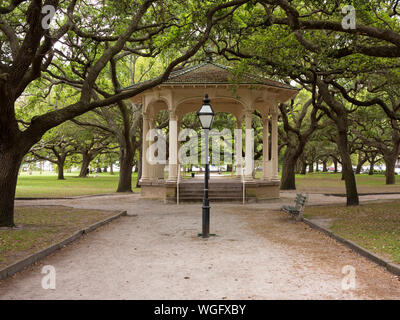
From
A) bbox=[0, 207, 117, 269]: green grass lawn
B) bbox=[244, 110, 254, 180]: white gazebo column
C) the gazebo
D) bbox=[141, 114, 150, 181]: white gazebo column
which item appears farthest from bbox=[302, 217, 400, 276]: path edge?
bbox=[141, 114, 150, 181]: white gazebo column

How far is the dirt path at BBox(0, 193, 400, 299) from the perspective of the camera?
5.16 meters

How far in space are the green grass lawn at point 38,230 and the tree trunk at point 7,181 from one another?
46 cm

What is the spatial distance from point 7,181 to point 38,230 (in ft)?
5.31

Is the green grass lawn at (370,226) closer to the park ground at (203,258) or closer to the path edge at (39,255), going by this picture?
the park ground at (203,258)

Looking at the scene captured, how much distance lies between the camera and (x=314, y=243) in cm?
877

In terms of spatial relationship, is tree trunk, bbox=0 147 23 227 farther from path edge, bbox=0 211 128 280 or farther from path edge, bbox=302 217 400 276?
path edge, bbox=302 217 400 276

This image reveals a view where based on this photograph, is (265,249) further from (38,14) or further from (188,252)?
(38,14)

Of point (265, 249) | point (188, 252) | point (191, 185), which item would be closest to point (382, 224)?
point (265, 249)

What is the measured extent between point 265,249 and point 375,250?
87.8 inches

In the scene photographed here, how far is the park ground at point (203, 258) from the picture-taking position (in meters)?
5.23

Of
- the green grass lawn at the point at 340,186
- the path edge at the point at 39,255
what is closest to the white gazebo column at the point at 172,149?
the path edge at the point at 39,255

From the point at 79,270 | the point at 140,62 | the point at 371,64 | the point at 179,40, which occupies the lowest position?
the point at 79,270

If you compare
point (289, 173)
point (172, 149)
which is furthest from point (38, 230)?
point (289, 173)

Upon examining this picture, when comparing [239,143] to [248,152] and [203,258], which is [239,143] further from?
[203,258]
